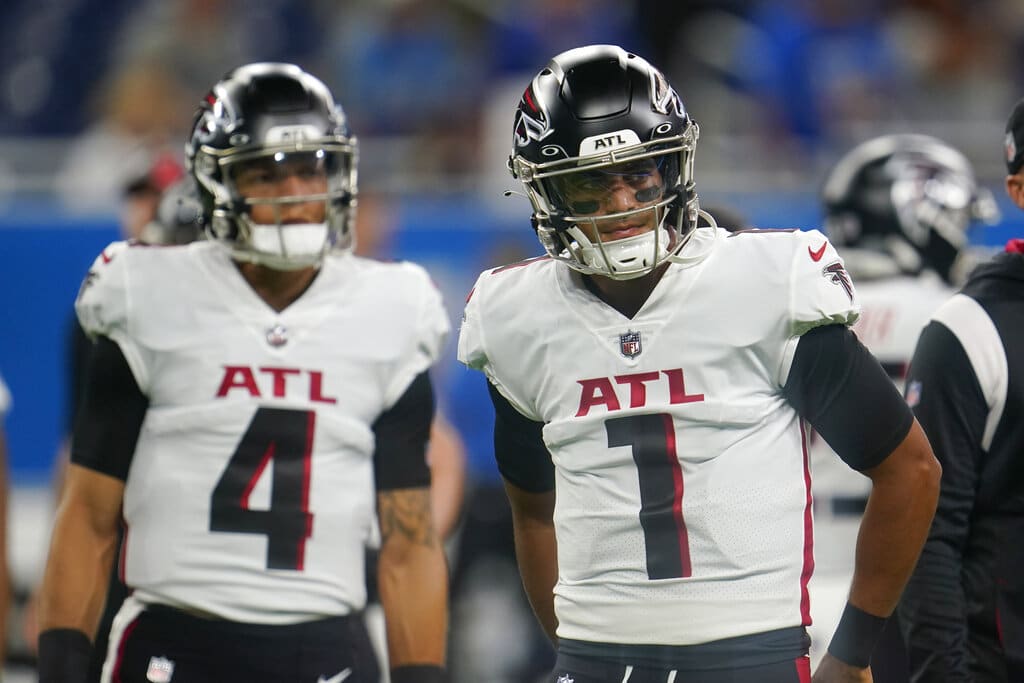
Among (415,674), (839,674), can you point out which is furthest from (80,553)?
(839,674)

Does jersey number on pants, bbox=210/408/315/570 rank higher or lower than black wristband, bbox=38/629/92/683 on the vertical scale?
higher

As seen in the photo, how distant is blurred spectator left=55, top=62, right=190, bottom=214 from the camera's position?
23.2ft

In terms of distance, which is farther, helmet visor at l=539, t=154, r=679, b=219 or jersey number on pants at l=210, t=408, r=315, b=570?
jersey number on pants at l=210, t=408, r=315, b=570

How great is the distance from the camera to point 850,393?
2.47m

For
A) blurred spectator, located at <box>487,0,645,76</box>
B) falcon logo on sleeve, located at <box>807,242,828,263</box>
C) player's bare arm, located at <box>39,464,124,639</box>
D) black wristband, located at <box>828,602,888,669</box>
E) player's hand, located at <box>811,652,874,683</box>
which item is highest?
blurred spectator, located at <box>487,0,645,76</box>

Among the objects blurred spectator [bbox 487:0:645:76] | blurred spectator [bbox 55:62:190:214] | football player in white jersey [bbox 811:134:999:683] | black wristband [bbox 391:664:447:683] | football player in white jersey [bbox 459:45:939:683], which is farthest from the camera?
blurred spectator [bbox 487:0:645:76]

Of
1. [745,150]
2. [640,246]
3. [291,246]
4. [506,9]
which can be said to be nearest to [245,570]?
[291,246]

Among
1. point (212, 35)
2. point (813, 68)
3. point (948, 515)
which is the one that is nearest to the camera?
point (948, 515)

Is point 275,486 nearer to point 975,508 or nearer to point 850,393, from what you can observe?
point 850,393

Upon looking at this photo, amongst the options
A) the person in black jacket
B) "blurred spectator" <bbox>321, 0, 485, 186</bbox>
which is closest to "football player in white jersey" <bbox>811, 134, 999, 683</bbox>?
the person in black jacket

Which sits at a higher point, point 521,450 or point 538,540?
point 521,450

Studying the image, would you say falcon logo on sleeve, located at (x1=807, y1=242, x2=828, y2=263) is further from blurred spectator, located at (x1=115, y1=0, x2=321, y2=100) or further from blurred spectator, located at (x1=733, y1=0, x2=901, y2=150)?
blurred spectator, located at (x1=115, y1=0, x2=321, y2=100)

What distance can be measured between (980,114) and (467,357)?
5.48 m

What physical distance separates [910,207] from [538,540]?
1885mm
